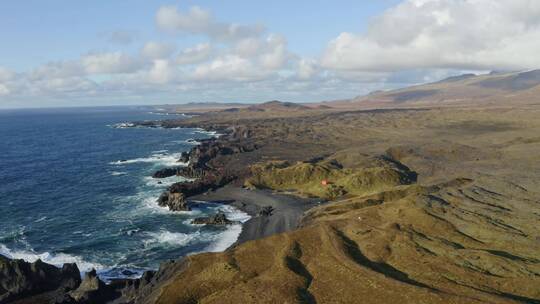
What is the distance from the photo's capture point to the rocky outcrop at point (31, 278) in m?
58.1

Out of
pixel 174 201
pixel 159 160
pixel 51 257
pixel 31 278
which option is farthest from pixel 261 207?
pixel 159 160

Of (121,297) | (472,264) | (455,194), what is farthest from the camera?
(455,194)

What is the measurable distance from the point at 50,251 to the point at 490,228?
224ft

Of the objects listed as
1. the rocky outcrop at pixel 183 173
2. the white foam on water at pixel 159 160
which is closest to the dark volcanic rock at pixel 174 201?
the rocky outcrop at pixel 183 173

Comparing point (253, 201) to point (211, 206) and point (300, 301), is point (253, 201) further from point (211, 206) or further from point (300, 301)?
point (300, 301)

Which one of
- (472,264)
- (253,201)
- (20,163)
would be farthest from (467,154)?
(20,163)

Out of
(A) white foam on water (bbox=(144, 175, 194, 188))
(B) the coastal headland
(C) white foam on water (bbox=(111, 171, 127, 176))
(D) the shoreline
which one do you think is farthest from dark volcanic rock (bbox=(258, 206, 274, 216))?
(C) white foam on water (bbox=(111, 171, 127, 176))

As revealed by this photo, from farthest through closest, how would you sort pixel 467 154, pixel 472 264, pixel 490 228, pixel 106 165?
1. pixel 106 165
2. pixel 467 154
3. pixel 490 228
4. pixel 472 264

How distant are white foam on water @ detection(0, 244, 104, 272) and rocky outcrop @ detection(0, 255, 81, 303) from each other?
618 cm

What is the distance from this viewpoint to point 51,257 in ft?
238

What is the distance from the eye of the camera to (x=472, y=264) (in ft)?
173

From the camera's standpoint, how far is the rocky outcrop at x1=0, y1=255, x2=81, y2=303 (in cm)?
5806

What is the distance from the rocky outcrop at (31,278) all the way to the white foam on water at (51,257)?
6.18 meters

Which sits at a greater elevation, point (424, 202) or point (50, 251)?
point (424, 202)
